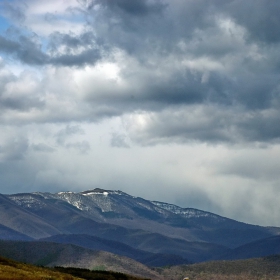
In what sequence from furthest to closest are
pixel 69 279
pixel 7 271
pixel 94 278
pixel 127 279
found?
pixel 127 279, pixel 94 278, pixel 69 279, pixel 7 271

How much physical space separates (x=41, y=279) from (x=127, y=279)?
6945 cm

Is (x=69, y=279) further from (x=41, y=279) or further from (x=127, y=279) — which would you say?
(x=127, y=279)

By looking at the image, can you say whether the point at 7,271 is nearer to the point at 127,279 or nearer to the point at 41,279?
the point at 41,279

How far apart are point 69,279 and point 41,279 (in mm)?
14266

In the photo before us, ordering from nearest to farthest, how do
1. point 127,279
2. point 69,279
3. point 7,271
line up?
point 7,271 < point 69,279 < point 127,279

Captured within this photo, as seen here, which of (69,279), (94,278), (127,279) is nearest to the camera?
(69,279)

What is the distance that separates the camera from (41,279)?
3799 inches

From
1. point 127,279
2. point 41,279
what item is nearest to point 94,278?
point 127,279

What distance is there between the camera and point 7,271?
96500mm

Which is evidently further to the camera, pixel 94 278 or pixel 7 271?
pixel 94 278

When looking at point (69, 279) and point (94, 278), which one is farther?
point (94, 278)

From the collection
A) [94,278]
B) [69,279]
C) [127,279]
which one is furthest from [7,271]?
[127,279]

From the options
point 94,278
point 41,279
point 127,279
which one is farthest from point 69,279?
point 127,279

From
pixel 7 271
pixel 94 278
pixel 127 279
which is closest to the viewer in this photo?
pixel 7 271
